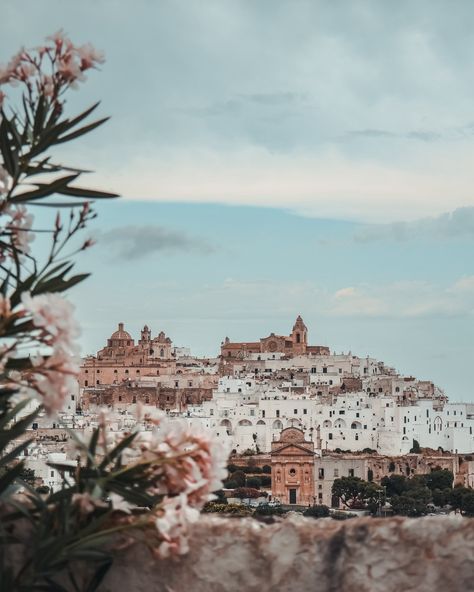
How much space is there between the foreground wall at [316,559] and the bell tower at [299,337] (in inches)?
2973

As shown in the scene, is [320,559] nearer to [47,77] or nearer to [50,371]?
[50,371]

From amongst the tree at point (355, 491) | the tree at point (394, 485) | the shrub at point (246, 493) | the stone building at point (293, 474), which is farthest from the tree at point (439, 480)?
the shrub at point (246, 493)

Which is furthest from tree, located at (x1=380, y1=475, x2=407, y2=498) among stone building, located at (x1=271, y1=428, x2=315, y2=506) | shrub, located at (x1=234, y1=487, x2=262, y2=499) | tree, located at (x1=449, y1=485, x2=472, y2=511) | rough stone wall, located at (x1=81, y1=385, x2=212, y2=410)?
rough stone wall, located at (x1=81, y1=385, x2=212, y2=410)

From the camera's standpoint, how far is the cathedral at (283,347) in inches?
3110

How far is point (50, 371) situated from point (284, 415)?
181 feet

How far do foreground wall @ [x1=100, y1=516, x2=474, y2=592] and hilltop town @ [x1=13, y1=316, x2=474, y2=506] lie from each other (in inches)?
1264

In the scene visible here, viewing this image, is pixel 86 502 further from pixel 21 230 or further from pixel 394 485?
pixel 394 485

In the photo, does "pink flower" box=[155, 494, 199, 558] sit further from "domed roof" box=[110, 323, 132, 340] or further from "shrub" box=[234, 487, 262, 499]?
"domed roof" box=[110, 323, 132, 340]

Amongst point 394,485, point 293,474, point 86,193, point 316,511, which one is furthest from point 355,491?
point 86,193

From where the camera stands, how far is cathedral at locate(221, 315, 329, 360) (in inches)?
3110

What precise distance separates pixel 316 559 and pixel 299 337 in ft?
252

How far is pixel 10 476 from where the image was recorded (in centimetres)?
290

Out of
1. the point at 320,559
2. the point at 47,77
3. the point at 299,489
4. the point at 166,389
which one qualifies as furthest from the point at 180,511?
the point at 166,389

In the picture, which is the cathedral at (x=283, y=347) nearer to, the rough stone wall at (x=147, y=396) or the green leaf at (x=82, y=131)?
the rough stone wall at (x=147, y=396)
